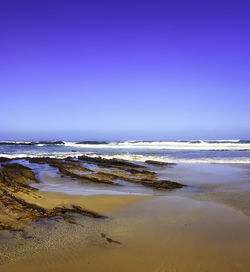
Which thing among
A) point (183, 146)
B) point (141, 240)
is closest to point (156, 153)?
point (183, 146)

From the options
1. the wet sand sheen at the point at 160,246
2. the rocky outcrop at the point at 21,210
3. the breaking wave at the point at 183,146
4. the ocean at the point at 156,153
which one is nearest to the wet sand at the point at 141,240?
the wet sand sheen at the point at 160,246

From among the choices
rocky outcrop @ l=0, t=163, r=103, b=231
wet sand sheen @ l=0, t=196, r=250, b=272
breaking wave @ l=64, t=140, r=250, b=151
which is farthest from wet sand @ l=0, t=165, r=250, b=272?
breaking wave @ l=64, t=140, r=250, b=151

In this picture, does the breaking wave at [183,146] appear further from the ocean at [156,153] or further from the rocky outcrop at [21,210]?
the rocky outcrop at [21,210]

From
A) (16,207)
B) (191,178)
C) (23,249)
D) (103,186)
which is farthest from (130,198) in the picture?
(191,178)

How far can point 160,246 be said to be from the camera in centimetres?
419

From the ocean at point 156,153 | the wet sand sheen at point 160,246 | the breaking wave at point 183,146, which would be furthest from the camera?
the breaking wave at point 183,146

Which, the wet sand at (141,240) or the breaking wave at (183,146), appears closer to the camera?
the wet sand at (141,240)

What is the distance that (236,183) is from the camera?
32.5ft

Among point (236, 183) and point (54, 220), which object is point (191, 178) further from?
point (54, 220)

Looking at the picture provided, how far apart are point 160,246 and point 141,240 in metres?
0.39

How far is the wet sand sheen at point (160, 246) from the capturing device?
356 centimetres

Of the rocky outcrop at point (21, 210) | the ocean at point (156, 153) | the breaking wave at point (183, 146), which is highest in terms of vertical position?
the breaking wave at point (183, 146)

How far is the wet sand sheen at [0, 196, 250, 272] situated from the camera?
3.56 meters

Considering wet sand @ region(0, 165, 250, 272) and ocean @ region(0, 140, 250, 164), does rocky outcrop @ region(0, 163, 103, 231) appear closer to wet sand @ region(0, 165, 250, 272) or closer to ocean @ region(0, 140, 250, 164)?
wet sand @ region(0, 165, 250, 272)
